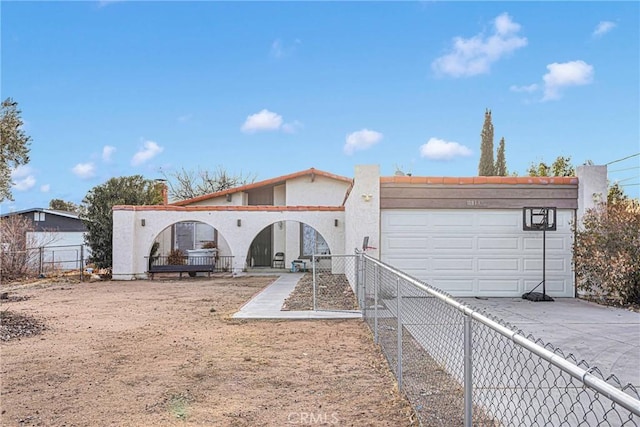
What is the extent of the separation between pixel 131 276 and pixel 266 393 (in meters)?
14.0

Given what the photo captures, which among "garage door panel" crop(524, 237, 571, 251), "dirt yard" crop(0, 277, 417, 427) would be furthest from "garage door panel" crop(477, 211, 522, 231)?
"dirt yard" crop(0, 277, 417, 427)

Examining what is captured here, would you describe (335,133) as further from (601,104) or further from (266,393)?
(266,393)

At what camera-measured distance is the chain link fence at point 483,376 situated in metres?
1.95

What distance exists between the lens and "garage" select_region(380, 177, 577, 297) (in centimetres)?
1119

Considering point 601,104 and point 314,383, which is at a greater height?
point 601,104

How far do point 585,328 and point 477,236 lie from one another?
385cm

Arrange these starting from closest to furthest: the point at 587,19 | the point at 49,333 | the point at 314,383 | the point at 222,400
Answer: the point at 222,400
the point at 314,383
the point at 49,333
the point at 587,19

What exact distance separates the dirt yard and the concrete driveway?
255cm

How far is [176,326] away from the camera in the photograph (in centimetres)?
820

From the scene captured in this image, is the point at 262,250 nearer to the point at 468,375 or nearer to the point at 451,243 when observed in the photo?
the point at 451,243

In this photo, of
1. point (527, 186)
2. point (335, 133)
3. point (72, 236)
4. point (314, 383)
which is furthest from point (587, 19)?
point (72, 236)

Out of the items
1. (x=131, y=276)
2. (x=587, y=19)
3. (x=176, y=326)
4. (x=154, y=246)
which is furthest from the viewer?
(x=154, y=246)

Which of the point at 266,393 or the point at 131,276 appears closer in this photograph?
the point at 266,393

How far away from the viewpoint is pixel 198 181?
35375mm
